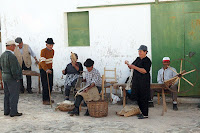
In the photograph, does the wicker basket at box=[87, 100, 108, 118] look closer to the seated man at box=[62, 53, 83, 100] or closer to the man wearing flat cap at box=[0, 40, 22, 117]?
the seated man at box=[62, 53, 83, 100]

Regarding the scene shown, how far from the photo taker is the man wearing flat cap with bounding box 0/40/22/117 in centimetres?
686

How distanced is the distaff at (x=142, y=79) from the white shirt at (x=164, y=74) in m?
1.38

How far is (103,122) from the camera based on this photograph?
6.64 metres

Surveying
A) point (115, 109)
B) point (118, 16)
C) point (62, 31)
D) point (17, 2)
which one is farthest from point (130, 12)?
point (17, 2)

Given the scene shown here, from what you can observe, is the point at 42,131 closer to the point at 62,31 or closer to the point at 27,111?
the point at 27,111

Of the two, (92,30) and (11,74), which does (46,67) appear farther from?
(92,30)

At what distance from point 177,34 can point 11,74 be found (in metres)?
4.52

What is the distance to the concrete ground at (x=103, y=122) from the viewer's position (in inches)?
239

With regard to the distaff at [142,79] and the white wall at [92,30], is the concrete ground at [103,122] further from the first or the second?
the white wall at [92,30]

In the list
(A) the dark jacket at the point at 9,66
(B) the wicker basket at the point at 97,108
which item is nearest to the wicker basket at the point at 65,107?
(B) the wicker basket at the point at 97,108

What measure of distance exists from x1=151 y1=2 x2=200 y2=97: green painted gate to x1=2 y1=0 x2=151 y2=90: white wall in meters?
0.26

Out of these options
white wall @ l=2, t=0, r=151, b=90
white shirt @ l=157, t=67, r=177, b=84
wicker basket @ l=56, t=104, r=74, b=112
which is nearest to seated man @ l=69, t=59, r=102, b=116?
wicker basket @ l=56, t=104, r=74, b=112

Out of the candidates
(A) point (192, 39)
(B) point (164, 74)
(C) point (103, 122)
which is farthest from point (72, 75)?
(A) point (192, 39)

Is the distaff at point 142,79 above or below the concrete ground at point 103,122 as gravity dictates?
above
